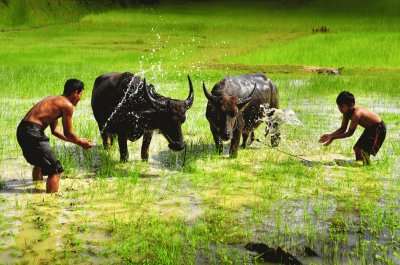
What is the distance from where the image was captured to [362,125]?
283 inches

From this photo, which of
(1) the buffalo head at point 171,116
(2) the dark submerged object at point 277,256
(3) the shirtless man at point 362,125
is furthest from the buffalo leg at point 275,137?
(2) the dark submerged object at point 277,256

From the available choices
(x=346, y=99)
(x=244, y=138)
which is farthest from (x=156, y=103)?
(x=346, y=99)

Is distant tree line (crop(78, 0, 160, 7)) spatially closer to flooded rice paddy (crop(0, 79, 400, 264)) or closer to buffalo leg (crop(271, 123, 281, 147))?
buffalo leg (crop(271, 123, 281, 147))

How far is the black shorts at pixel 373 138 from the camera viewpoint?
7.16m

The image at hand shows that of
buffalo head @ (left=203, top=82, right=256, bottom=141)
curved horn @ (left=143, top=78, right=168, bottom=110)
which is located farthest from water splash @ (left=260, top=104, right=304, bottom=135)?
curved horn @ (left=143, top=78, right=168, bottom=110)

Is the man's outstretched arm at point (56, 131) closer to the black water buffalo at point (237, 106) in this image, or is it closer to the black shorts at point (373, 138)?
the black water buffalo at point (237, 106)

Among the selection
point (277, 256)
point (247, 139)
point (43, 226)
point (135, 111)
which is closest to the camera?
point (277, 256)

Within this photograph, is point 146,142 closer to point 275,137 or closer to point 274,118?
point 274,118

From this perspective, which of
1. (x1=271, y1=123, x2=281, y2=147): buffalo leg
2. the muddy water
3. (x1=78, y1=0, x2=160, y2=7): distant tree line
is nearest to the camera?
the muddy water

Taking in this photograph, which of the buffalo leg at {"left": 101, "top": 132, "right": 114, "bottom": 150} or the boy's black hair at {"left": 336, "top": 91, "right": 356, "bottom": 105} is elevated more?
the boy's black hair at {"left": 336, "top": 91, "right": 356, "bottom": 105}

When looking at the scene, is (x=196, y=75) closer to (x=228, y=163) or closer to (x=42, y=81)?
(x=42, y=81)

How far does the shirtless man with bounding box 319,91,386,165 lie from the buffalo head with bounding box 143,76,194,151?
1790mm

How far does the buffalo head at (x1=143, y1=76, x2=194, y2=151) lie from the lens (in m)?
6.68

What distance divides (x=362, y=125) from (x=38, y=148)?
4051mm
